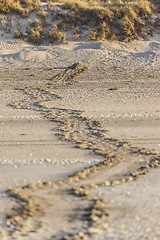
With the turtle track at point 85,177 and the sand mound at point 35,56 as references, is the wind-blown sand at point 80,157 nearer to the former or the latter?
the turtle track at point 85,177

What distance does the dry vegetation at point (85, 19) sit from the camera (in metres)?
16.7

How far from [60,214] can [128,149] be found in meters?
1.84

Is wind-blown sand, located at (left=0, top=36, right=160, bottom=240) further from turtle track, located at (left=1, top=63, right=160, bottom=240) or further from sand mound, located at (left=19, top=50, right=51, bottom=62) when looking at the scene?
sand mound, located at (left=19, top=50, right=51, bottom=62)

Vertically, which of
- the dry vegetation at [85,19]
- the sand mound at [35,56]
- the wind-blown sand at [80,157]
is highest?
the dry vegetation at [85,19]

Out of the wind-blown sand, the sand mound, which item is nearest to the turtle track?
the wind-blown sand

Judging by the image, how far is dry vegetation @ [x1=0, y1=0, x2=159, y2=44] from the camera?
54.9ft

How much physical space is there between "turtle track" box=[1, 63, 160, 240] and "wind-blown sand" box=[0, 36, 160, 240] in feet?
0.03

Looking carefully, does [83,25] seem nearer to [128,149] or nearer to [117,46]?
[117,46]

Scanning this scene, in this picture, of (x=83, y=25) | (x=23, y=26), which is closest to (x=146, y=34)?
(x=83, y=25)

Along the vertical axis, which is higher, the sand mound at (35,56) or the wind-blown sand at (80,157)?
the wind-blown sand at (80,157)

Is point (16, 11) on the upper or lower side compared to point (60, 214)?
upper

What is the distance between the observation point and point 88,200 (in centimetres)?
350

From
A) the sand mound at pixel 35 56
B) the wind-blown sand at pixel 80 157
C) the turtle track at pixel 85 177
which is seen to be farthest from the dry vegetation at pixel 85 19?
the turtle track at pixel 85 177

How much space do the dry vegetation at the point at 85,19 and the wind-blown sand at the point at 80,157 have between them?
7.53 meters
